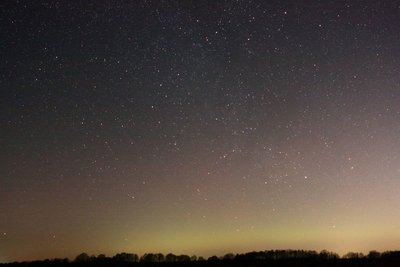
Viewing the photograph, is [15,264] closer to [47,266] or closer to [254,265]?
[47,266]

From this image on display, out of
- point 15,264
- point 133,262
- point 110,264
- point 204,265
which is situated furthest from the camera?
point 133,262

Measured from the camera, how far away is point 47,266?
43.7 meters

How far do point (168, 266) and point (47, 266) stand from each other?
10116 mm

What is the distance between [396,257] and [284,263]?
32.0 ft

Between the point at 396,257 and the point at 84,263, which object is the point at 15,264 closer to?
the point at 84,263

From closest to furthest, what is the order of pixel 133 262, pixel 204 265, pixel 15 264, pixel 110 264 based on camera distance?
pixel 15 264 < pixel 204 265 < pixel 110 264 < pixel 133 262

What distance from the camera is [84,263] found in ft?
155

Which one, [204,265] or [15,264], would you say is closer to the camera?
[15,264]

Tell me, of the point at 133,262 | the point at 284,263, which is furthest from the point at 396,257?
the point at 133,262

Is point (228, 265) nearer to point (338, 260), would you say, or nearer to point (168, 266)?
point (168, 266)

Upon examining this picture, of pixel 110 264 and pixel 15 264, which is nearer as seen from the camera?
pixel 15 264

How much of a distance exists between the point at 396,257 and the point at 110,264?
1002 inches

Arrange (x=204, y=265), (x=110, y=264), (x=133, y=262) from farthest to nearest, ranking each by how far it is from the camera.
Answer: (x=133, y=262) → (x=110, y=264) → (x=204, y=265)

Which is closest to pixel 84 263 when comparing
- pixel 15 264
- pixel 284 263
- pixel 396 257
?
pixel 15 264
